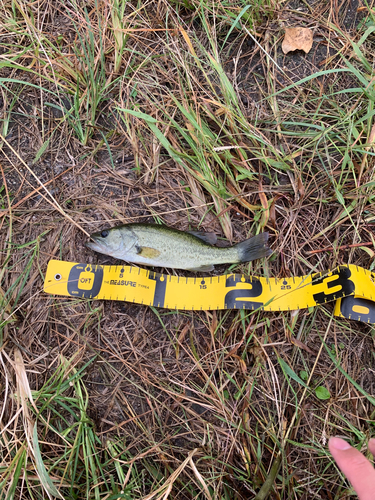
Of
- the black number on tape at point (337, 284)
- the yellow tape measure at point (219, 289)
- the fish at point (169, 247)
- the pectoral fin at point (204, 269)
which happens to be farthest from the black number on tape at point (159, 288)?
the black number on tape at point (337, 284)

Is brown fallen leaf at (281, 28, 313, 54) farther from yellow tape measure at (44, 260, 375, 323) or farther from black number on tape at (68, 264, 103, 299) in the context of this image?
black number on tape at (68, 264, 103, 299)

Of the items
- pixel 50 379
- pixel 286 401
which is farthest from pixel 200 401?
pixel 50 379

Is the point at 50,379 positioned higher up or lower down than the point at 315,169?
lower down

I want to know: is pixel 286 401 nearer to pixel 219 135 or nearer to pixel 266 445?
pixel 266 445

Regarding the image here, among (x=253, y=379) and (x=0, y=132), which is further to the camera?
(x=0, y=132)

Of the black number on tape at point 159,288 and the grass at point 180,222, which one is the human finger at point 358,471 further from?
the black number on tape at point 159,288

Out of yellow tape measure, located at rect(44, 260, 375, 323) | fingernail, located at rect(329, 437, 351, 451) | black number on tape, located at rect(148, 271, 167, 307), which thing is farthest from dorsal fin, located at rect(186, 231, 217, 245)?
fingernail, located at rect(329, 437, 351, 451)

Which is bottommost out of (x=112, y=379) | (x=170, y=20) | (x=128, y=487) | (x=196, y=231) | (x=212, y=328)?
(x=128, y=487)
